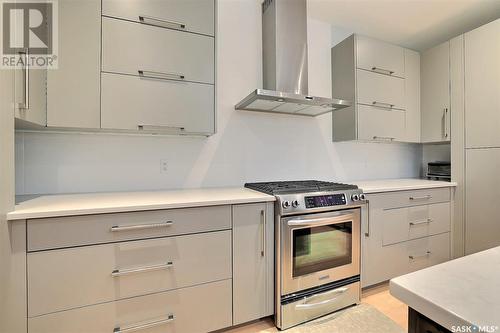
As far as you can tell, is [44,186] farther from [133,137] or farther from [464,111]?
[464,111]

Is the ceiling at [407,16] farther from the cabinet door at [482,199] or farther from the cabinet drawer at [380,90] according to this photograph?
the cabinet door at [482,199]

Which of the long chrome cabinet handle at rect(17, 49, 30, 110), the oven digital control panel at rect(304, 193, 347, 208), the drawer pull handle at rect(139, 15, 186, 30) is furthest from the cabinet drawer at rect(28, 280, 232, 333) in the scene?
the drawer pull handle at rect(139, 15, 186, 30)

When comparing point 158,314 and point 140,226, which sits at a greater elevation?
point 140,226

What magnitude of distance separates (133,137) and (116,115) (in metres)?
0.35

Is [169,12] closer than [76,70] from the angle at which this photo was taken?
No

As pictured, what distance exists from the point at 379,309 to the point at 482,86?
2.31 metres

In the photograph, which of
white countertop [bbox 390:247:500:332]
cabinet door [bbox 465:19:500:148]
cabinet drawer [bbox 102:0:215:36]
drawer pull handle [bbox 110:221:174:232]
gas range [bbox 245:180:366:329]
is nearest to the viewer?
white countertop [bbox 390:247:500:332]

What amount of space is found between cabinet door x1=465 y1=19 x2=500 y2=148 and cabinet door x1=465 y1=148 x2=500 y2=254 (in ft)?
0.43

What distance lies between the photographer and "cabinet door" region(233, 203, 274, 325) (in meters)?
1.58

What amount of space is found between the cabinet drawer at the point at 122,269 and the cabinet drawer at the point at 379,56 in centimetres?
219

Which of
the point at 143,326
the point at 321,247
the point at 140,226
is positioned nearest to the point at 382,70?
the point at 321,247

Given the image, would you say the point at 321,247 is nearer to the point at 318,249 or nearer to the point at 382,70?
the point at 318,249

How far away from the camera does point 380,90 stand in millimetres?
2543

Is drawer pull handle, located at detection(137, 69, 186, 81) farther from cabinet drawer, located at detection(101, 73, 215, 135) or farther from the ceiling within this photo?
the ceiling
